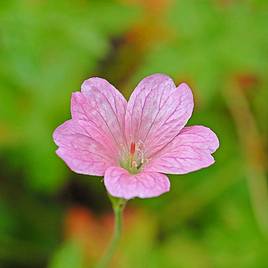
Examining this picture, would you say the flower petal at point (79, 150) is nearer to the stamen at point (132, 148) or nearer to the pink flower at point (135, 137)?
the pink flower at point (135, 137)

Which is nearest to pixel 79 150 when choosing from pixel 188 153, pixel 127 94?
pixel 188 153

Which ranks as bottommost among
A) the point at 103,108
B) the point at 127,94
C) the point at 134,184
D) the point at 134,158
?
the point at 134,184

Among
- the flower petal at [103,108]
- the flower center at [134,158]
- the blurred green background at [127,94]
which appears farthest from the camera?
the blurred green background at [127,94]

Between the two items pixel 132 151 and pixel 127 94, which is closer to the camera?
pixel 132 151

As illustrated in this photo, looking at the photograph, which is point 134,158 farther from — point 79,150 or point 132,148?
point 79,150

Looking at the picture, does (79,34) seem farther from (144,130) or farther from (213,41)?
(144,130)

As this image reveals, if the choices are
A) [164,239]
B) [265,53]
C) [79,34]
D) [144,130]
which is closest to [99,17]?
[79,34]

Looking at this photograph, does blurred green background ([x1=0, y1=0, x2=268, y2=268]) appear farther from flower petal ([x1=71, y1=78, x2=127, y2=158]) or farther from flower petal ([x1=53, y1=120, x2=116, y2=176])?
flower petal ([x1=53, y1=120, x2=116, y2=176])

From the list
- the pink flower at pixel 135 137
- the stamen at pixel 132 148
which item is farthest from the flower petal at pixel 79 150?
the stamen at pixel 132 148
